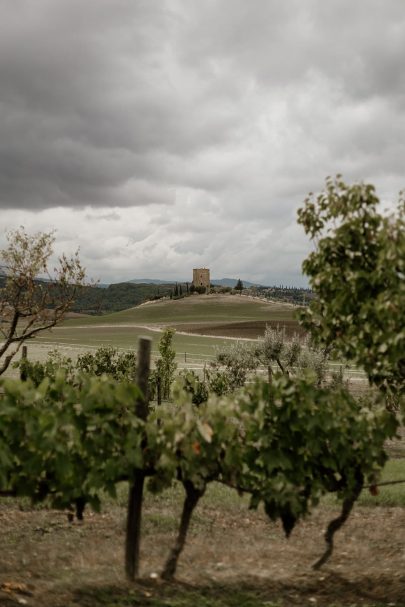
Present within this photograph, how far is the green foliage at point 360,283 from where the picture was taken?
6.96 metres

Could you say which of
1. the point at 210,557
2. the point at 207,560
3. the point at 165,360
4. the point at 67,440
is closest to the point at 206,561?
the point at 207,560

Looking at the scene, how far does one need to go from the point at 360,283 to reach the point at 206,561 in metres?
4.63

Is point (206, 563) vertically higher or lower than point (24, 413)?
lower

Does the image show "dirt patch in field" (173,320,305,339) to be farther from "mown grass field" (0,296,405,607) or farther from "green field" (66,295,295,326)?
"mown grass field" (0,296,405,607)

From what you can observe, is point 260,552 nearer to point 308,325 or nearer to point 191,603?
point 191,603

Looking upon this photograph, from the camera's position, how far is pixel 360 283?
7.52 metres

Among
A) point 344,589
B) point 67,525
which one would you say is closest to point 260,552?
point 344,589

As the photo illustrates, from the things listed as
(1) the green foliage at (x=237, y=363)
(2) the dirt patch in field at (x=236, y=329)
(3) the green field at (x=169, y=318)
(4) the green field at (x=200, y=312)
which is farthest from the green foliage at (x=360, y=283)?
(4) the green field at (x=200, y=312)

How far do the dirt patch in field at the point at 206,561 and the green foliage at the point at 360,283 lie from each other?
2.78 m

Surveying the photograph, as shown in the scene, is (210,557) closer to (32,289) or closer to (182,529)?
(182,529)

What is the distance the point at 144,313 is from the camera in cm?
17488

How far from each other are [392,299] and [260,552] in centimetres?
462

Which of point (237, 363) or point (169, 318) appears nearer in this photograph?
point (237, 363)

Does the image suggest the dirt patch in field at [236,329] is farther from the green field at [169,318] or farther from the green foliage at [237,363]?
the green foliage at [237,363]
